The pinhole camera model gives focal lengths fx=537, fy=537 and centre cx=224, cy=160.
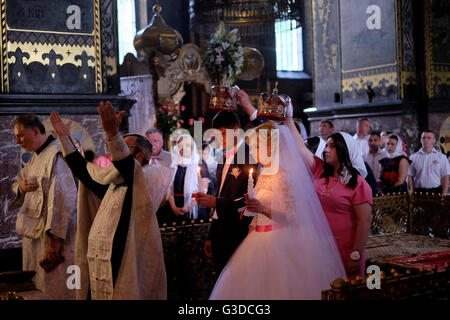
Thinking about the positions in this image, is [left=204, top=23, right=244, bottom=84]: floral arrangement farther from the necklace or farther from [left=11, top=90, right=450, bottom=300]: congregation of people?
the necklace

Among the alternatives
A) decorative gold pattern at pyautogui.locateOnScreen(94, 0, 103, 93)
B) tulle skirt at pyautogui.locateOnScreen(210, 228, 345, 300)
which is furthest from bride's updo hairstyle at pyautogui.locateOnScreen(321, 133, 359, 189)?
decorative gold pattern at pyautogui.locateOnScreen(94, 0, 103, 93)

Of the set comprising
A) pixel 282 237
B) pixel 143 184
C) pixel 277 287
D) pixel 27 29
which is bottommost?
pixel 277 287

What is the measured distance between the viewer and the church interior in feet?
14.6

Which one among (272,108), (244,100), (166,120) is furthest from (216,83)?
(272,108)

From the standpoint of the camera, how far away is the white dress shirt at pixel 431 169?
7.54m

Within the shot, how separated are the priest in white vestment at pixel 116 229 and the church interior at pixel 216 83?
417 mm

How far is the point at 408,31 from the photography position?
991 centimetres

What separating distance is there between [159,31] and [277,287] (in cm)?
724

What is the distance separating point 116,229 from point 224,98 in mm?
1526

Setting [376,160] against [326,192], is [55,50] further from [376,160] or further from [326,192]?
[326,192]

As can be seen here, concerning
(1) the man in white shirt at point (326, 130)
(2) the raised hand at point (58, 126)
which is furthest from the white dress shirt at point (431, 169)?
(2) the raised hand at point (58, 126)
